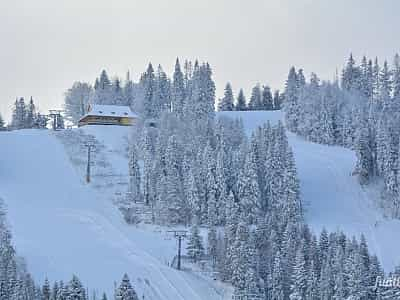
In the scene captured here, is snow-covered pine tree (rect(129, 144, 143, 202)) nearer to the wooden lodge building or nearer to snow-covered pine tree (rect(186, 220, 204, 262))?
snow-covered pine tree (rect(186, 220, 204, 262))

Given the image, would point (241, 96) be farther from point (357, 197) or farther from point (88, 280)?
point (88, 280)

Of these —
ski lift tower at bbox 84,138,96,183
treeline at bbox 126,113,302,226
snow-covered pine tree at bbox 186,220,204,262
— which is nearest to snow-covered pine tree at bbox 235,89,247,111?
ski lift tower at bbox 84,138,96,183

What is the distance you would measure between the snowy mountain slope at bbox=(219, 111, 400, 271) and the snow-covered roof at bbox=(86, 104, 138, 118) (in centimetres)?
2942

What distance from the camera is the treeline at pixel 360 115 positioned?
85438 millimetres

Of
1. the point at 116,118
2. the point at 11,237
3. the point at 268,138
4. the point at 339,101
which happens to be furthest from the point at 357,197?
the point at 116,118

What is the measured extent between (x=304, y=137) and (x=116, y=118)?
95.7 ft

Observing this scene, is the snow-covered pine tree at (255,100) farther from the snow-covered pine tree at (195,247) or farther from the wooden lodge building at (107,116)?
the snow-covered pine tree at (195,247)

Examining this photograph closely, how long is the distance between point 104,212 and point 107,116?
39.4m

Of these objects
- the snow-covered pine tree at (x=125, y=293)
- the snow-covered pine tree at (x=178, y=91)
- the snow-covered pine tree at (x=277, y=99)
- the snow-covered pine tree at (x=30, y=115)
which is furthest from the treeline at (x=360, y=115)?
the snow-covered pine tree at (x=30, y=115)

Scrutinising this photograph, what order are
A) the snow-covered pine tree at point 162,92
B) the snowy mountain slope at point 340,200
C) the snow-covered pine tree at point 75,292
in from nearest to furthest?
the snow-covered pine tree at point 75,292 → the snowy mountain slope at point 340,200 → the snow-covered pine tree at point 162,92

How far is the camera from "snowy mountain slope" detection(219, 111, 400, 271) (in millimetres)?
74431

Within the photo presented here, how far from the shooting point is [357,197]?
3356 inches

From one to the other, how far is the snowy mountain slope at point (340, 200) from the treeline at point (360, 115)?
6.61 feet

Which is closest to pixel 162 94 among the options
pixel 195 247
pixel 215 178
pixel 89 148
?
pixel 89 148
